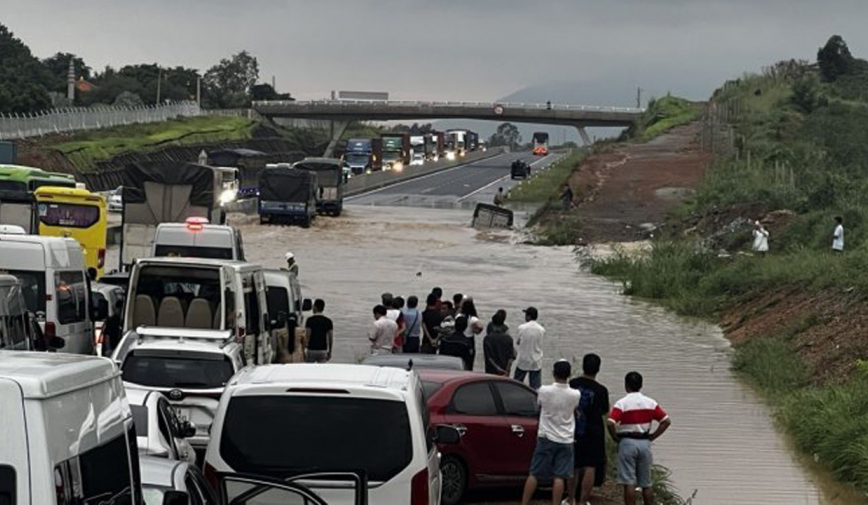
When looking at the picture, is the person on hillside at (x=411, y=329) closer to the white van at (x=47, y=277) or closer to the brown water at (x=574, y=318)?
the brown water at (x=574, y=318)

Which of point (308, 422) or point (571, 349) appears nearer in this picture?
point (308, 422)

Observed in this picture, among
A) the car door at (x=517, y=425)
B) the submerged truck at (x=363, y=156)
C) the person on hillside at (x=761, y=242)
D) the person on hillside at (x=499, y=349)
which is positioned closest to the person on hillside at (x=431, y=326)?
the person on hillside at (x=499, y=349)

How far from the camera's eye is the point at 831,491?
771 inches

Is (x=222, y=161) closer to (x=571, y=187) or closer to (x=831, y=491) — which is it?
(x=571, y=187)

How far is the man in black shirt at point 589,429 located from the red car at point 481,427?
3.39 ft

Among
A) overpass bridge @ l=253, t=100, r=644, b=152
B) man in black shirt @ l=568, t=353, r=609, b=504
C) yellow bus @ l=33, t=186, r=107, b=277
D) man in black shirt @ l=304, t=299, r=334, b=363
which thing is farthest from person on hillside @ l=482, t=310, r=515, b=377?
overpass bridge @ l=253, t=100, r=644, b=152

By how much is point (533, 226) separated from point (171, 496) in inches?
2593

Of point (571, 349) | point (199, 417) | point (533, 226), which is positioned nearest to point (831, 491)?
point (199, 417)

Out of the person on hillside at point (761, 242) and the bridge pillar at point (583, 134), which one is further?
the bridge pillar at point (583, 134)

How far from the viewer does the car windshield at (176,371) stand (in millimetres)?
16766

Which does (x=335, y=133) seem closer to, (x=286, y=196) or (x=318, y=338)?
(x=286, y=196)

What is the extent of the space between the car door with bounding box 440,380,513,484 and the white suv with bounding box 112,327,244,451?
2646mm

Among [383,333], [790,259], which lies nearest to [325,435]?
[383,333]

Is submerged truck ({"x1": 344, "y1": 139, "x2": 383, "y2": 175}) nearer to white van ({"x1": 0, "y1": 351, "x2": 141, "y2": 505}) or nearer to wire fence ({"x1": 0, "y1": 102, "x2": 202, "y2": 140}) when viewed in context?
wire fence ({"x1": 0, "y1": 102, "x2": 202, "y2": 140})
